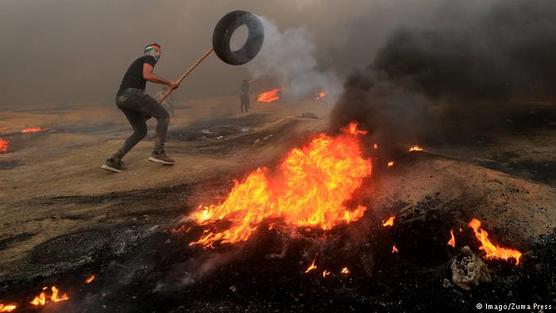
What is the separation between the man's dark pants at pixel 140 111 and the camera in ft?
21.9

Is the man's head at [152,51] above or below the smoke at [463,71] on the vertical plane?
above

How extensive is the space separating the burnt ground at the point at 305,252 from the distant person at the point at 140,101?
4.55ft

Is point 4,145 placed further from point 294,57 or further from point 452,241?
point 452,241

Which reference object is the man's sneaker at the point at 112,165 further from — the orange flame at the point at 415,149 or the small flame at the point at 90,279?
the orange flame at the point at 415,149

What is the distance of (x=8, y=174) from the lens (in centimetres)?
767

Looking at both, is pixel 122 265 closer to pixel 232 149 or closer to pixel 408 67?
pixel 232 149

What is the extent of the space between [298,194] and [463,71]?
19.6 ft

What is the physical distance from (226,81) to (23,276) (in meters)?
30.0

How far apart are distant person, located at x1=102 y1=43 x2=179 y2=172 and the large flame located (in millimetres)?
2101

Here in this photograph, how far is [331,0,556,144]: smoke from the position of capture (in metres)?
7.72

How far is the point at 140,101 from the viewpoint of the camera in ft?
22.0

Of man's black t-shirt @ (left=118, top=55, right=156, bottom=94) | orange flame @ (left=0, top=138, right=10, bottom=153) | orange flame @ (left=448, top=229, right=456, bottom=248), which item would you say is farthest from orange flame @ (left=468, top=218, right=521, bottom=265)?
orange flame @ (left=0, top=138, right=10, bottom=153)

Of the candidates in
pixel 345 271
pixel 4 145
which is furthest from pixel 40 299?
pixel 4 145

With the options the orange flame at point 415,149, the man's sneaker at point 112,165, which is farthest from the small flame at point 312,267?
the man's sneaker at point 112,165
